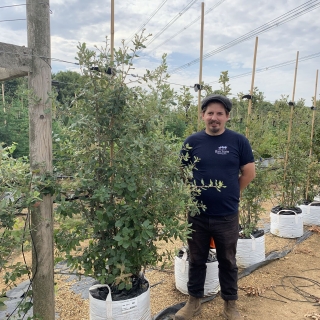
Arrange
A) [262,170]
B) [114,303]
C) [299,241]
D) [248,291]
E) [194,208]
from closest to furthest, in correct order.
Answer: [114,303]
[194,208]
[248,291]
[262,170]
[299,241]

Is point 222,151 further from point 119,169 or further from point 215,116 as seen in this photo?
point 119,169

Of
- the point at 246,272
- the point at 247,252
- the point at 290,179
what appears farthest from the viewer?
the point at 290,179

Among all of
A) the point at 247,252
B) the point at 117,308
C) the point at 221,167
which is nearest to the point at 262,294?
the point at 247,252

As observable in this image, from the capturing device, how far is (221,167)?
8.37ft

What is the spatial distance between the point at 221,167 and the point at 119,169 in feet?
3.11

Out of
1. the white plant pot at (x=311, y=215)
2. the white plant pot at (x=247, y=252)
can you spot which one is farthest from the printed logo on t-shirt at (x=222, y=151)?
the white plant pot at (x=311, y=215)

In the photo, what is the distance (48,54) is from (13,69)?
0.76 feet

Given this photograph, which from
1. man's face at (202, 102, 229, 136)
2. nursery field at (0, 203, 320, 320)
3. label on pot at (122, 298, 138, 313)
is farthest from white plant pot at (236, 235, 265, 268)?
label on pot at (122, 298, 138, 313)

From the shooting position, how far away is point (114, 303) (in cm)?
204

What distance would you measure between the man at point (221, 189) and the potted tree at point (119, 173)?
468mm

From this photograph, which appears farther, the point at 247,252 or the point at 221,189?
the point at 247,252

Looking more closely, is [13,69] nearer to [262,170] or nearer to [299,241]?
[262,170]

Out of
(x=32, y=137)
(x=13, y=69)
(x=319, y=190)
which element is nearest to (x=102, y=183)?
(x=32, y=137)

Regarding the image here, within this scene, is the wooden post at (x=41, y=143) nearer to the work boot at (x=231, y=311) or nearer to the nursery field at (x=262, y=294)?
the nursery field at (x=262, y=294)
